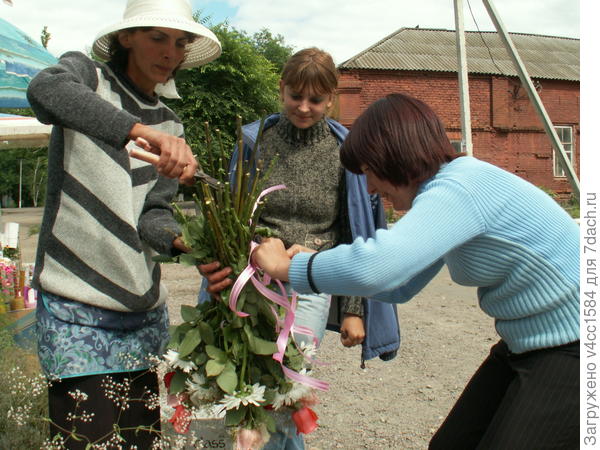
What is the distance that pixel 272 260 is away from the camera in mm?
1738

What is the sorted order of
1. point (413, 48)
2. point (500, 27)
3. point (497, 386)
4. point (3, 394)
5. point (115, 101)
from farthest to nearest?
point (413, 48)
point (500, 27)
point (3, 394)
point (497, 386)
point (115, 101)

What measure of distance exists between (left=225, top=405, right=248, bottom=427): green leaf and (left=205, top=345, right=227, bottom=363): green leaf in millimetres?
142

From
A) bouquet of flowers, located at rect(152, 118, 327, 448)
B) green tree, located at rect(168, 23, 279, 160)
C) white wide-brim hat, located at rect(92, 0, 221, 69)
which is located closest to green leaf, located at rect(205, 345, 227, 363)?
bouquet of flowers, located at rect(152, 118, 327, 448)

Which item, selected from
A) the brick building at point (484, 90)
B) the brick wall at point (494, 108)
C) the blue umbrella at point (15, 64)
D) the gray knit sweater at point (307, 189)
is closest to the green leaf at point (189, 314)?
the gray knit sweater at point (307, 189)

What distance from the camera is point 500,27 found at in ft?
29.9

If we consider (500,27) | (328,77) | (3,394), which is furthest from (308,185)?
(500,27)

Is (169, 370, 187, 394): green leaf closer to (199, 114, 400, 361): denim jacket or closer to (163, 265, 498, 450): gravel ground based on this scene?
(199, 114, 400, 361): denim jacket

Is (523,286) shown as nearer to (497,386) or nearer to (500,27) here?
(497,386)

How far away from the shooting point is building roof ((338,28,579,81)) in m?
19.4

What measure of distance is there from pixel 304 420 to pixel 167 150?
0.89 meters

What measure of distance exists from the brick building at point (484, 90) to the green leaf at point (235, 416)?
55.1ft

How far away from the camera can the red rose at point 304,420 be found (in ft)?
5.98

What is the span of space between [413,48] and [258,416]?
20.5m

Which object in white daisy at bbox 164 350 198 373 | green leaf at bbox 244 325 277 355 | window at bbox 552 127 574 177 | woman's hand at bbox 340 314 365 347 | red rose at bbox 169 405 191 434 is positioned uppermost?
green leaf at bbox 244 325 277 355
